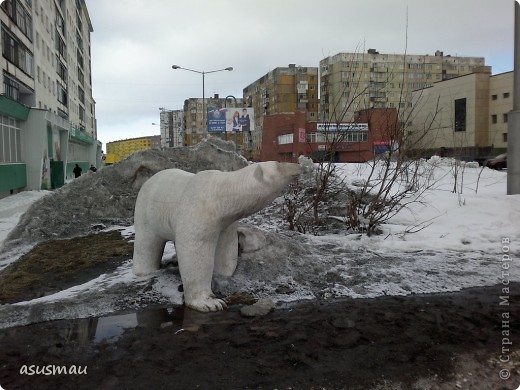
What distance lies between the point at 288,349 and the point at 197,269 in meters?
1.13

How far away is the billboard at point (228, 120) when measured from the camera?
108 feet

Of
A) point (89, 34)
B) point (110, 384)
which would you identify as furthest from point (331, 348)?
point (89, 34)

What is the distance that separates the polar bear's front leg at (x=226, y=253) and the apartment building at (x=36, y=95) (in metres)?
11.3

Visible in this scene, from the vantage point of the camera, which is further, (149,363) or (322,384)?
(149,363)

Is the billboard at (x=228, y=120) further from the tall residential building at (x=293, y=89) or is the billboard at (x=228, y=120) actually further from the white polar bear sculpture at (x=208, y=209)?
the white polar bear sculpture at (x=208, y=209)

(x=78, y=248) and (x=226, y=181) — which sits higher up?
(x=226, y=181)

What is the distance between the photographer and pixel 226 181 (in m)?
3.56

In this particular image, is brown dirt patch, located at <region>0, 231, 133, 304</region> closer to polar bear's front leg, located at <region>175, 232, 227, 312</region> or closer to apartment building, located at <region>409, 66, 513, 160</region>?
polar bear's front leg, located at <region>175, 232, 227, 312</region>

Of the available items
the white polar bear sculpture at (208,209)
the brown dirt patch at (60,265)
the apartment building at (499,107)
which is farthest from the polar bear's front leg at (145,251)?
the apartment building at (499,107)

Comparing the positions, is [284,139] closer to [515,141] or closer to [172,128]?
[515,141]

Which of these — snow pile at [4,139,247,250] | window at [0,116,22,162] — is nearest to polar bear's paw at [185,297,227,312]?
snow pile at [4,139,247,250]

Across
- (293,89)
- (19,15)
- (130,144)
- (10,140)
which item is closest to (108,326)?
(10,140)

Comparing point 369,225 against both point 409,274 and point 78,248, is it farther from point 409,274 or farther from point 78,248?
point 78,248

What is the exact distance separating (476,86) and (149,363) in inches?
1897
